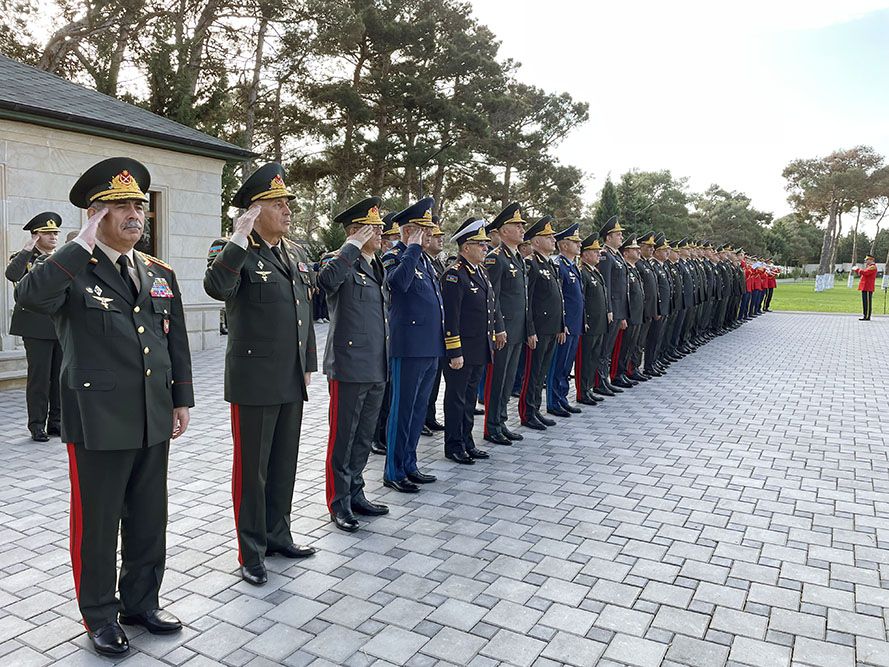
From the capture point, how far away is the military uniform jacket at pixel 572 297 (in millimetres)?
7965

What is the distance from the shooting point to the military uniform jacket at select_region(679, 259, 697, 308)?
12578 mm

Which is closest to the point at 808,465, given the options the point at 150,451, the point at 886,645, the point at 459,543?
the point at 886,645

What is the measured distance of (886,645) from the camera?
3082 mm

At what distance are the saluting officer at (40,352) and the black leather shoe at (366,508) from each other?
3.53 metres

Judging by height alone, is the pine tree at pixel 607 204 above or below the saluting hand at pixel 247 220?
above

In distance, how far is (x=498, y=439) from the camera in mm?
6562

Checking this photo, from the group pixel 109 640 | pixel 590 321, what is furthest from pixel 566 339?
pixel 109 640

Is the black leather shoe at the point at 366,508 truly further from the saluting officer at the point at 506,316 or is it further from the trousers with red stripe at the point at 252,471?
the saluting officer at the point at 506,316

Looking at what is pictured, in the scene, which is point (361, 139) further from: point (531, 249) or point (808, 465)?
point (808, 465)

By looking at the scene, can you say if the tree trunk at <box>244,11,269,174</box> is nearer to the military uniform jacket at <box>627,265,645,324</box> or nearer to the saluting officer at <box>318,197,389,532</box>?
the military uniform jacket at <box>627,265,645,324</box>

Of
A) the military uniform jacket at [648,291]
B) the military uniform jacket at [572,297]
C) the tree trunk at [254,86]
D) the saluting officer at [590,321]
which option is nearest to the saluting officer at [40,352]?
the military uniform jacket at [572,297]

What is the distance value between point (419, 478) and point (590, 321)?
13.2 ft

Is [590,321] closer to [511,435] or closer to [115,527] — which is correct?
[511,435]

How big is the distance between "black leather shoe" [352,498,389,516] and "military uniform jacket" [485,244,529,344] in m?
2.43
